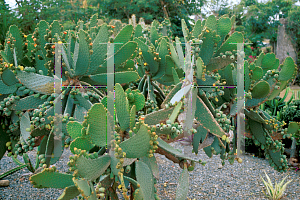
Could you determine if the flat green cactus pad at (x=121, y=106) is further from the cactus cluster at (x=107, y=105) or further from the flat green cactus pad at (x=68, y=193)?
the flat green cactus pad at (x=68, y=193)

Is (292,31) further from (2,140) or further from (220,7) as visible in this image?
(2,140)

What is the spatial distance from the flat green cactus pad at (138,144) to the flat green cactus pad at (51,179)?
18 cm

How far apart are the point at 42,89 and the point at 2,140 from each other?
45 cm

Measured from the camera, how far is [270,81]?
1175 millimetres

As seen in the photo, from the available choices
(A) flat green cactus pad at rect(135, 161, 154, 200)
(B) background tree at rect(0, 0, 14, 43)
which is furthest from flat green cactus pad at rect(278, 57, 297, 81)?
(B) background tree at rect(0, 0, 14, 43)

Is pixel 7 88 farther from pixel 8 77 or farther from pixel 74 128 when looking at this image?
pixel 74 128

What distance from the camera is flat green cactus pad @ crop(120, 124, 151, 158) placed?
630 millimetres

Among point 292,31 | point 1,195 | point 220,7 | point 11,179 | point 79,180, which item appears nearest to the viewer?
point 79,180

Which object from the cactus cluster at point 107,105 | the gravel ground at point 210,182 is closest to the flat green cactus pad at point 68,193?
the cactus cluster at point 107,105

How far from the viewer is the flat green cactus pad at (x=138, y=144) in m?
0.63

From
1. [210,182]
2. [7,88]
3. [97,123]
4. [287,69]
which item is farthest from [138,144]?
[210,182]

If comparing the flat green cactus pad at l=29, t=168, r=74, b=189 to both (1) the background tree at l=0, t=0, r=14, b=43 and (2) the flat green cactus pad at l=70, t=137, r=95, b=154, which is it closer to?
(2) the flat green cactus pad at l=70, t=137, r=95, b=154

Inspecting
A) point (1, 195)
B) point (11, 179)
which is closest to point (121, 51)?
point (1, 195)

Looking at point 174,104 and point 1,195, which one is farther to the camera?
point 1,195
